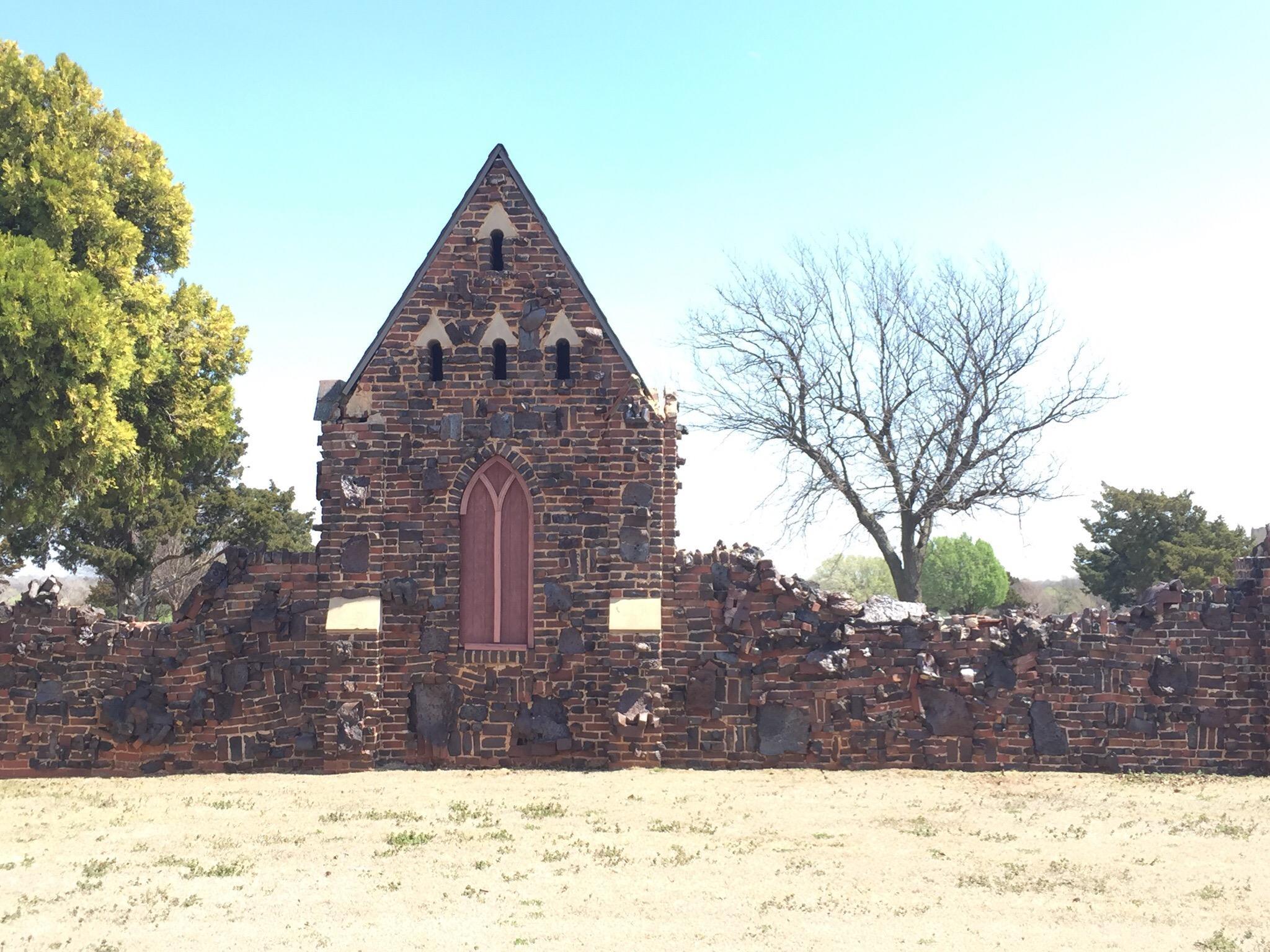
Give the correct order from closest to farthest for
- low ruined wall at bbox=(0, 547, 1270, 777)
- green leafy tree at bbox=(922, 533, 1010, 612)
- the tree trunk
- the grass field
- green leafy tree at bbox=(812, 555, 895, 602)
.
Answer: the grass field → low ruined wall at bbox=(0, 547, 1270, 777) → the tree trunk → green leafy tree at bbox=(922, 533, 1010, 612) → green leafy tree at bbox=(812, 555, 895, 602)

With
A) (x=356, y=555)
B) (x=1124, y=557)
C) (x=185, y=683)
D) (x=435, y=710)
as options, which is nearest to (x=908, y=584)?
(x=1124, y=557)

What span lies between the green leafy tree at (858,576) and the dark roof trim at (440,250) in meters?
44.3

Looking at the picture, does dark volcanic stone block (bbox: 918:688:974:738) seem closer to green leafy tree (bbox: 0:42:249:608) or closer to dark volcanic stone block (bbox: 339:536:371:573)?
dark volcanic stone block (bbox: 339:536:371:573)

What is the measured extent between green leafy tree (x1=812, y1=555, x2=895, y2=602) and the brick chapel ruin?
43.0 m

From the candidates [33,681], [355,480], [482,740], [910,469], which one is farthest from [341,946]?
[910,469]

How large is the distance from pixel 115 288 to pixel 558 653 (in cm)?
1137

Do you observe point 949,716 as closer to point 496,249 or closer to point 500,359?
point 500,359

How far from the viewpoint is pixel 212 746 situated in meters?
14.3

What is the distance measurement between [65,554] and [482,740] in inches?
905

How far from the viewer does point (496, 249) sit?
586 inches

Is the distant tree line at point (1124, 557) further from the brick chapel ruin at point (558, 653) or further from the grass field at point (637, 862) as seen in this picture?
the grass field at point (637, 862)

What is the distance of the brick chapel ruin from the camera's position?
1422 cm

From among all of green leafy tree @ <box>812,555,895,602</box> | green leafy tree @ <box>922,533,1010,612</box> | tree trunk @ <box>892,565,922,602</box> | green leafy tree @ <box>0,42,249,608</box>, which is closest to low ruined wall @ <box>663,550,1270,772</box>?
green leafy tree @ <box>0,42,249,608</box>

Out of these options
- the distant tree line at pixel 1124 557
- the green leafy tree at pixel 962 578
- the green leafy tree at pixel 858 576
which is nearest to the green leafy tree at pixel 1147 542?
the distant tree line at pixel 1124 557
